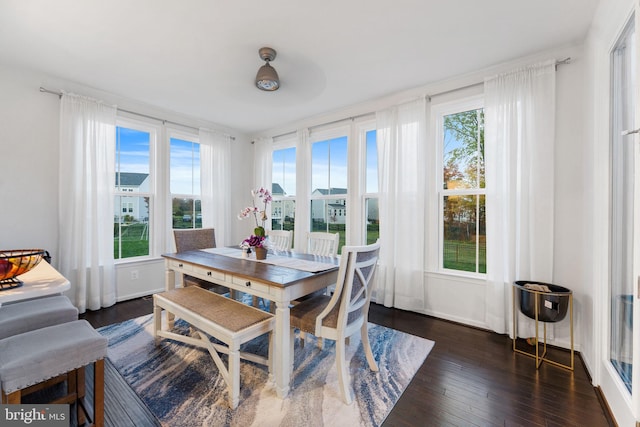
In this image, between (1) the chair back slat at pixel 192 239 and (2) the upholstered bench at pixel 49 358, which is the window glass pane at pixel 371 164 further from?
(2) the upholstered bench at pixel 49 358

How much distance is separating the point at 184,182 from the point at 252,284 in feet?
10.2

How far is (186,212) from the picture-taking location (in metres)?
4.35

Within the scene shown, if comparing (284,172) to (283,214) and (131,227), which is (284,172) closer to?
(283,214)

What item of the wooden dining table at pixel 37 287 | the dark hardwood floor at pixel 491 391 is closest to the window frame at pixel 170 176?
the wooden dining table at pixel 37 287

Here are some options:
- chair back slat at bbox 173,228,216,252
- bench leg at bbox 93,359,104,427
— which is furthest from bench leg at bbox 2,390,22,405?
chair back slat at bbox 173,228,216,252

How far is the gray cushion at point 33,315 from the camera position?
1.60 m

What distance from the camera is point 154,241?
3.96 m

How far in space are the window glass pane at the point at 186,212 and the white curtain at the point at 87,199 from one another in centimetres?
87

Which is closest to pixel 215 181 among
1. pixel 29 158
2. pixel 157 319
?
pixel 29 158

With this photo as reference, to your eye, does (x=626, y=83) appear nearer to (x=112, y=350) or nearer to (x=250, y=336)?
(x=250, y=336)

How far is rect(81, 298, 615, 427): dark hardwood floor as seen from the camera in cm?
162

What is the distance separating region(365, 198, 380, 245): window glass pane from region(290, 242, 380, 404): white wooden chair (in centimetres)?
180

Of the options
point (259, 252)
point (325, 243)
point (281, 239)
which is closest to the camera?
point (259, 252)

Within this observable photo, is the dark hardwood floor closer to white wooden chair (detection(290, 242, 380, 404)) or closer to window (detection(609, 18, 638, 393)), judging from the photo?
window (detection(609, 18, 638, 393))
